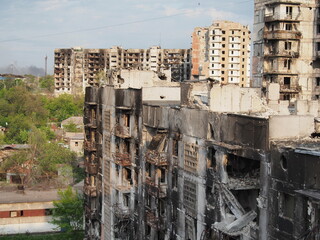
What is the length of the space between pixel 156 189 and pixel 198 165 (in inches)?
233

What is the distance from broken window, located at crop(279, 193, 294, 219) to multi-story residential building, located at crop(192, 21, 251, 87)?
110m

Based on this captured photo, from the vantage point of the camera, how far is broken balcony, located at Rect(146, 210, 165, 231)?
35.3 meters

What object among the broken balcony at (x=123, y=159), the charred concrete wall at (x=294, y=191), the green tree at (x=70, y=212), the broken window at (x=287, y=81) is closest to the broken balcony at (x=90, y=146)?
the broken balcony at (x=123, y=159)

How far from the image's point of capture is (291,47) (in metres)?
62.5

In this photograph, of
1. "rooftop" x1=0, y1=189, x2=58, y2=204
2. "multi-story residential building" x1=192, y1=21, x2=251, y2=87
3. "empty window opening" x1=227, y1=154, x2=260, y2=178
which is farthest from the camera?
"multi-story residential building" x1=192, y1=21, x2=251, y2=87

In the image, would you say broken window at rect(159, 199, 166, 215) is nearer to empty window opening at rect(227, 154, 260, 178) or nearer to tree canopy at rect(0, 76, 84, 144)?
empty window opening at rect(227, 154, 260, 178)

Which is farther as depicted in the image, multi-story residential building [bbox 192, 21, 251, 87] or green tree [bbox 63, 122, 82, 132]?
multi-story residential building [bbox 192, 21, 251, 87]

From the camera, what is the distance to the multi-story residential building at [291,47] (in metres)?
62.0

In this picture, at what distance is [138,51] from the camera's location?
173 meters

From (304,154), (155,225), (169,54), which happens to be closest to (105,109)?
(155,225)

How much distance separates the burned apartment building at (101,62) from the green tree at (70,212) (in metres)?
104

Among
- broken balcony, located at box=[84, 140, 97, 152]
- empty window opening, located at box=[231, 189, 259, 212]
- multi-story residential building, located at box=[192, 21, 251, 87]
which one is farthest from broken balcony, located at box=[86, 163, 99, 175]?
multi-story residential building, located at box=[192, 21, 251, 87]

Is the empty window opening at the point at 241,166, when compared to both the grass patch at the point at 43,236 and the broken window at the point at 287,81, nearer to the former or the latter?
the broken window at the point at 287,81

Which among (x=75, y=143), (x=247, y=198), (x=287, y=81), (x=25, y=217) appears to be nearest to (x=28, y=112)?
(x=75, y=143)
